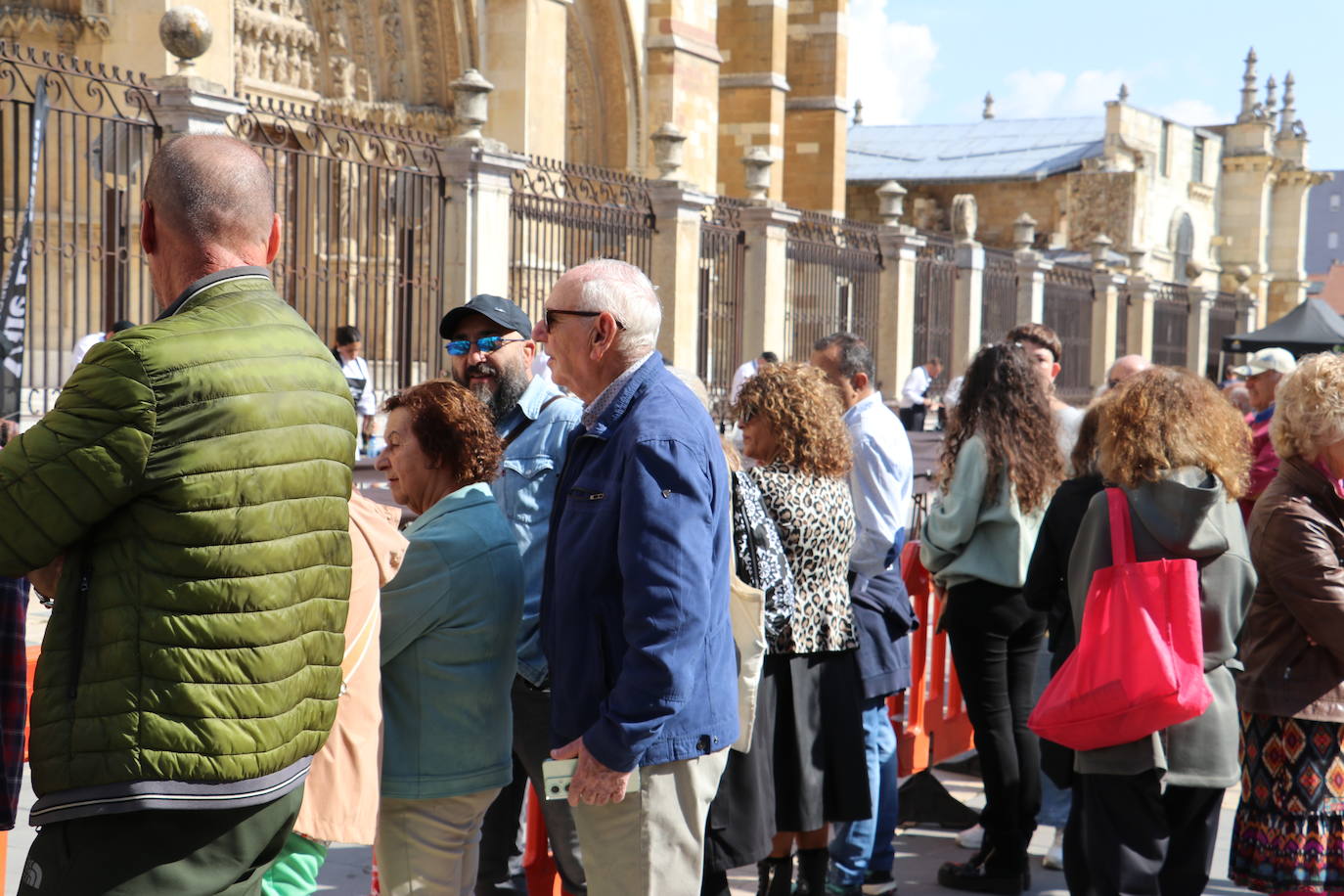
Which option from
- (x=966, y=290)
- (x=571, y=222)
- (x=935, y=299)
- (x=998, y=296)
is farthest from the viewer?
(x=998, y=296)

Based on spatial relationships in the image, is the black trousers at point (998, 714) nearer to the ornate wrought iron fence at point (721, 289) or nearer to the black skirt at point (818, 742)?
the black skirt at point (818, 742)

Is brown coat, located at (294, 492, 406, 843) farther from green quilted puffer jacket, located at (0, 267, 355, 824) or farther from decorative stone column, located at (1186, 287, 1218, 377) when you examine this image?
decorative stone column, located at (1186, 287, 1218, 377)

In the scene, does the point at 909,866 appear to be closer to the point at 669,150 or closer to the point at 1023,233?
the point at 669,150

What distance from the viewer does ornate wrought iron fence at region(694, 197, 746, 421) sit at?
1599 centimetres

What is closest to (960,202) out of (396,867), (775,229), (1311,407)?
(775,229)

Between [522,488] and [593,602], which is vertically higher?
[522,488]

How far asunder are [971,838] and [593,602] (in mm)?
3095

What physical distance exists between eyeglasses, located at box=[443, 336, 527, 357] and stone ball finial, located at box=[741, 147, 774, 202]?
478 inches

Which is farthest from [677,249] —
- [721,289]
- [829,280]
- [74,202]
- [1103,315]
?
[1103,315]

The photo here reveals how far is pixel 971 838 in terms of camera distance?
5.64 metres

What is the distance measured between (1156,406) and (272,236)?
2.78 metres

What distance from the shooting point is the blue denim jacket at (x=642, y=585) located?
3.03 meters

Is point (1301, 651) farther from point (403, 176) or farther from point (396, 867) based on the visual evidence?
point (403, 176)

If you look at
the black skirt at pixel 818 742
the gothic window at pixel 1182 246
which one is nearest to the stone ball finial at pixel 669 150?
the black skirt at pixel 818 742
